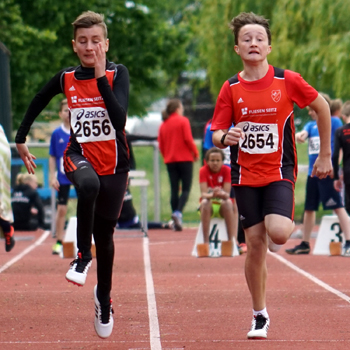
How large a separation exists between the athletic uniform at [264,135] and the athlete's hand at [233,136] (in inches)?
9.6

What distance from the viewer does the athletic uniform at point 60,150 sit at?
11641 millimetres

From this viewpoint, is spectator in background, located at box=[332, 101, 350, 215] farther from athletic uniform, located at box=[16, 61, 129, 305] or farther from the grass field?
the grass field

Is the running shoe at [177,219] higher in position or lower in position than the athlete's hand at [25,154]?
lower

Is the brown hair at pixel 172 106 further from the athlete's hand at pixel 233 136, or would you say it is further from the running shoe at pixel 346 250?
the athlete's hand at pixel 233 136

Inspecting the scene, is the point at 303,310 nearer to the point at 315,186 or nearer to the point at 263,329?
the point at 263,329

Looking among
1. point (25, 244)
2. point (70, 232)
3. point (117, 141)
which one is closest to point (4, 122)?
point (25, 244)

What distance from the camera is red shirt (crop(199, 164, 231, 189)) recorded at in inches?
453

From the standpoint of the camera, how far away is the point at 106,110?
542 cm

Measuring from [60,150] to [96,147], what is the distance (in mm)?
6281

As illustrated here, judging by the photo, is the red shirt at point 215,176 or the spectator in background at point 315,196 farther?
the red shirt at point 215,176

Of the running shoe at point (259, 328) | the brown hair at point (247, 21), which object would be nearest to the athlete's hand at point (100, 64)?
the brown hair at point (247, 21)

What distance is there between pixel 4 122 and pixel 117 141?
907 cm

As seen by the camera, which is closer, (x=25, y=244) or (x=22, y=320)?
(x=22, y=320)

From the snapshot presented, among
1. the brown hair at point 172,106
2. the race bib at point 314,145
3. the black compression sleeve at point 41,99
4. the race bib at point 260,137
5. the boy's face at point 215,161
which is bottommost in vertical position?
the boy's face at point 215,161
